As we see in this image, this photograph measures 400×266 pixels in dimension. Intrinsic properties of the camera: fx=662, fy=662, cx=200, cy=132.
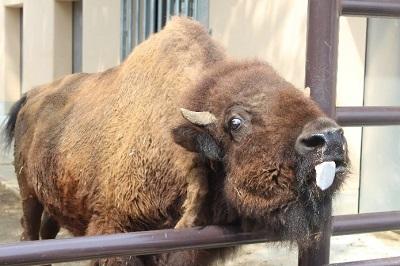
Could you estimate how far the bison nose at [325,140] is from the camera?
230cm

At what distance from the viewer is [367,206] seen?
23.7 feet

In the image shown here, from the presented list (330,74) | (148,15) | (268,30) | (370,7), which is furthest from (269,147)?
(148,15)

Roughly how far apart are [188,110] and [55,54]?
1191 cm

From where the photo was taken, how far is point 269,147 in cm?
252

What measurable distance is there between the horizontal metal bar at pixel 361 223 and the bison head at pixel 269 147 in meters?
0.08

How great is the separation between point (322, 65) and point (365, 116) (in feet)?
0.81

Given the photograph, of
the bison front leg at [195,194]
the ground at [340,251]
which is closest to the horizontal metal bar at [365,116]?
the bison front leg at [195,194]

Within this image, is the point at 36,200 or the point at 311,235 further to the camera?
the point at 36,200

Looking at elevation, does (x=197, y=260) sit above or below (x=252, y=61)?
below

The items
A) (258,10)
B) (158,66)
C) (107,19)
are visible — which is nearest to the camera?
(158,66)

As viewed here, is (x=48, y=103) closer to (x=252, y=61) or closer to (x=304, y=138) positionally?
(x=252, y=61)

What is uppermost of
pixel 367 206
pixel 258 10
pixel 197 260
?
pixel 258 10

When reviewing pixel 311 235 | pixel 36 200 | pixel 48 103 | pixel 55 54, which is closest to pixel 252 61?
pixel 311 235

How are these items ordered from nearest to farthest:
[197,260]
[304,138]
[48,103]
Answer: [304,138]
[197,260]
[48,103]
